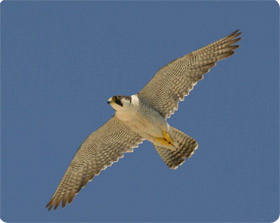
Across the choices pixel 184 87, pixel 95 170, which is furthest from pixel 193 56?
pixel 95 170

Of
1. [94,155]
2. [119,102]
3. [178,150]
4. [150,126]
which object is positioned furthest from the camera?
[94,155]

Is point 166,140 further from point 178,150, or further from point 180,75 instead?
point 180,75

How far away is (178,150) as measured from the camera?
1123 cm

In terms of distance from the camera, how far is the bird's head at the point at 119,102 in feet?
33.7

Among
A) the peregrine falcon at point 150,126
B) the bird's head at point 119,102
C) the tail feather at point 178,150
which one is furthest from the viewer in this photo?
the tail feather at point 178,150

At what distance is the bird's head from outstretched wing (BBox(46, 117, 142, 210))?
2.65 ft

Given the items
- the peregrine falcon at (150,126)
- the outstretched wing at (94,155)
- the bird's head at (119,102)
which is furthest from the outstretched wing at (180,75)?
the outstretched wing at (94,155)

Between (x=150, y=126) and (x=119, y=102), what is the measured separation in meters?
0.75

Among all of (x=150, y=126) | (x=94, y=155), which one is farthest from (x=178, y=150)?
(x=94, y=155)

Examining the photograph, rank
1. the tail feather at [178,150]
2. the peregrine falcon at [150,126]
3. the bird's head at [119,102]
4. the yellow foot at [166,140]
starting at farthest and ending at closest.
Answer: the tail feather at [178,150], the yellow foot at [166,140], the peregrine falcon at [150,126], the bird's head at [119,102]

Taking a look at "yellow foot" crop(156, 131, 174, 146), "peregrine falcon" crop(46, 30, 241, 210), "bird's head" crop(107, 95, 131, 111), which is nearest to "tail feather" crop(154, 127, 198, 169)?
"peregrine falcon" crop(46, 30, 241, 210)

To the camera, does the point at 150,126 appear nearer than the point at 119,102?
No

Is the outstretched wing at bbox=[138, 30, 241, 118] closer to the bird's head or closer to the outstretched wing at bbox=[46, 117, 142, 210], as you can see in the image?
the bird's head

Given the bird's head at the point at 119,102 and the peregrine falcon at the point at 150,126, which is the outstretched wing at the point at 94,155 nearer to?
the peregrine falcon at the point at 150,126
